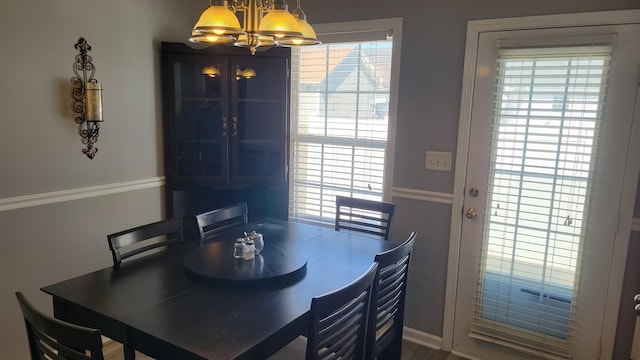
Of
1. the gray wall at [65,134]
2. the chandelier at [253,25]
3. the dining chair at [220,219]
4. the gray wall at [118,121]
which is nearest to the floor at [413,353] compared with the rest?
the gray wall at [118,121]

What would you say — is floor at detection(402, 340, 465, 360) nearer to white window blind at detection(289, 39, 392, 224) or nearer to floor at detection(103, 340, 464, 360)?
floor at detection(103, 340, 464, 360)

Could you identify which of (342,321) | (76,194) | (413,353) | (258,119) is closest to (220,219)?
(76,194)

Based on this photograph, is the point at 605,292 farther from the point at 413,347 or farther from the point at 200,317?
the point at 200,317

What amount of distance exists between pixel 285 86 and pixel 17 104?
1621mm

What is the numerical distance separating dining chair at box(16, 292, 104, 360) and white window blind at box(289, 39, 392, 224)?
7.34ft

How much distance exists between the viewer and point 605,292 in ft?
7.87

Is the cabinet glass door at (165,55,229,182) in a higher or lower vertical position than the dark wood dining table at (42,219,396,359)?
higher

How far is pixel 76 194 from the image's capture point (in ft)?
8.57

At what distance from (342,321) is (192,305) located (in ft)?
1.78

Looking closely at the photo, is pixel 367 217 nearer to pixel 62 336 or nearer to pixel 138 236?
pixel 138 236

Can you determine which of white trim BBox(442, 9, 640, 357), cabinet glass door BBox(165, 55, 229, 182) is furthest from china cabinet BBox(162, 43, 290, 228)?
white trim BBox(442, 9, 640, 357)

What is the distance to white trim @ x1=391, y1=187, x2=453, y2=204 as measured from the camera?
279cm

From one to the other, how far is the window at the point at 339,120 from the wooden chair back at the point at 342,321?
145cm

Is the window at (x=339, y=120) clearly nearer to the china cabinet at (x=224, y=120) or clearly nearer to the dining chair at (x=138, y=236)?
the china cabinet at (x=224, y=120)
